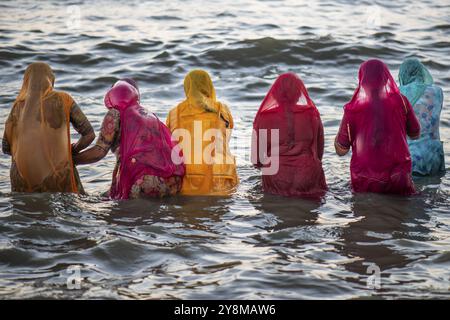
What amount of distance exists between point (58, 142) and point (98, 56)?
6.21 m

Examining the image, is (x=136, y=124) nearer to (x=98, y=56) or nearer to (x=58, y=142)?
(x=58, y=142)

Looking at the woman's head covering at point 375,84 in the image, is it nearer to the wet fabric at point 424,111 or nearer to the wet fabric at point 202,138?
the wet fabric at point 424,111

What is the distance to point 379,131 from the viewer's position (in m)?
6.56

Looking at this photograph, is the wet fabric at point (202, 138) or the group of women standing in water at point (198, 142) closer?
the group of women standing in water at point (198, 142)

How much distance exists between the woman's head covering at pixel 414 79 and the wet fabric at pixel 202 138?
1.73 metres

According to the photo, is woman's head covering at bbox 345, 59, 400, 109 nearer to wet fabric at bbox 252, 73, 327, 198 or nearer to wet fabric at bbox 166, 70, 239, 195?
wet fabric at bbox 252, 73, 327, 198

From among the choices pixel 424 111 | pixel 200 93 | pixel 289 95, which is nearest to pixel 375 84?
pixel 289 95

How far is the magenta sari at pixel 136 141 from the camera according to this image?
6480 mm

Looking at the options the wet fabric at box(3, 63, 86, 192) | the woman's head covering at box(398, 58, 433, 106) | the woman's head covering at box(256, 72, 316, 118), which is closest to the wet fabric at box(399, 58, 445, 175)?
the woman's head covering at box(398, 58, 433, 106)

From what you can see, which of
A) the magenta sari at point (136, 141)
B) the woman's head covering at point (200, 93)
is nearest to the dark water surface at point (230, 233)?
the magenta sari at point (136, 141)

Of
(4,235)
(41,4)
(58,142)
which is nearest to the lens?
(4,235)

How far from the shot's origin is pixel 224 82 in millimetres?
11547
